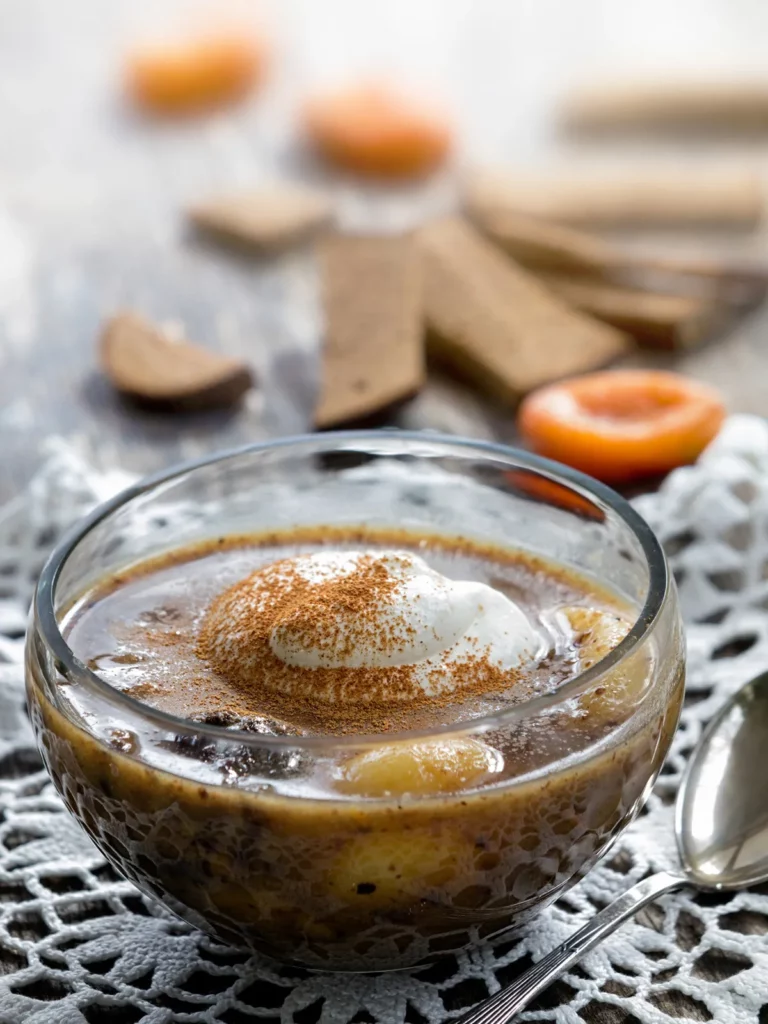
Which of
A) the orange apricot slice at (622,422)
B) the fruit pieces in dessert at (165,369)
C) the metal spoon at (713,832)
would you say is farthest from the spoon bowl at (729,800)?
the fruit pieces in dessert at (165,369)

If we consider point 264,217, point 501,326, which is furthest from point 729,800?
point 264,217

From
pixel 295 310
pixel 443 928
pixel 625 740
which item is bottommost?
pixel 295 310

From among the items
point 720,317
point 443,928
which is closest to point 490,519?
point 443,928

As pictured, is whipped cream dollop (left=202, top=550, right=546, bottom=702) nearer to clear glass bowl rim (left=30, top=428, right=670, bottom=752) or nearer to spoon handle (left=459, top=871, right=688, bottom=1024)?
clear glass bowl rim (left=30, top=428, right=670, bottom=752)

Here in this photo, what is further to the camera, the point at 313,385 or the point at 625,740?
the point at 313,385

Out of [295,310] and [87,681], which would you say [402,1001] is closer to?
[87,681]

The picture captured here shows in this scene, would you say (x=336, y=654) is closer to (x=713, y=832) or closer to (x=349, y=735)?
(x=349, y=735)

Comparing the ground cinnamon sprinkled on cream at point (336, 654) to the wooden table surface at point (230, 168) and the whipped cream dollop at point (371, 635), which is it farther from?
the wooden table surface at point (230, 168)
